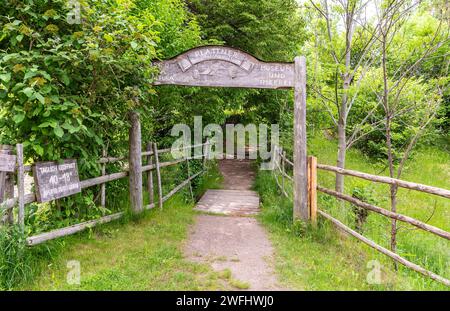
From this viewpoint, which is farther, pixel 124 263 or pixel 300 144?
pixel 300 144

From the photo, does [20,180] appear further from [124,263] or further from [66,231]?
[124,263]

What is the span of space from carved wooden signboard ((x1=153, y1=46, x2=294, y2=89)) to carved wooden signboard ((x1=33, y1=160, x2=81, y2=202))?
222 centimetres

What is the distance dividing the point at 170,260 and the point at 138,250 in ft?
1.81

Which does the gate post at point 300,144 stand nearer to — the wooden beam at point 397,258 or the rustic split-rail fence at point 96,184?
the wooden beam at point 397,258

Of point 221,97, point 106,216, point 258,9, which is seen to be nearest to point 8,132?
point 106,216

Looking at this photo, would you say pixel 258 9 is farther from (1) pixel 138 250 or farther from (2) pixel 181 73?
(1) pixel 138 250

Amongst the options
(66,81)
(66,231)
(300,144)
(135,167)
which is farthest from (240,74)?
(66,231)

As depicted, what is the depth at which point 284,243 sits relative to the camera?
215 inches

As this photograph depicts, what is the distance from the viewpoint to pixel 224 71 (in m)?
6.04

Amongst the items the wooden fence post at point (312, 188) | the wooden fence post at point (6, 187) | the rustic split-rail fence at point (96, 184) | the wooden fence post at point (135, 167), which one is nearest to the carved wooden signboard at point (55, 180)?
the rustic split-rail fence at point (96, 184)

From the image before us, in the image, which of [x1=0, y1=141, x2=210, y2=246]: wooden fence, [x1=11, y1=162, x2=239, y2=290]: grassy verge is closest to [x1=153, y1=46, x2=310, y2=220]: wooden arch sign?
[x1=0, y1=141, x2=210, y2=246]: wooden fence

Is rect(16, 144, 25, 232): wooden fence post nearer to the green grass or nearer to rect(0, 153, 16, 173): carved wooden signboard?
rect(0, 153, 16, 173): carved wooden signboard

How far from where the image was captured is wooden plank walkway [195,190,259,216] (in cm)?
795

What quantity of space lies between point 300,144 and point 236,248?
2.13 metres
